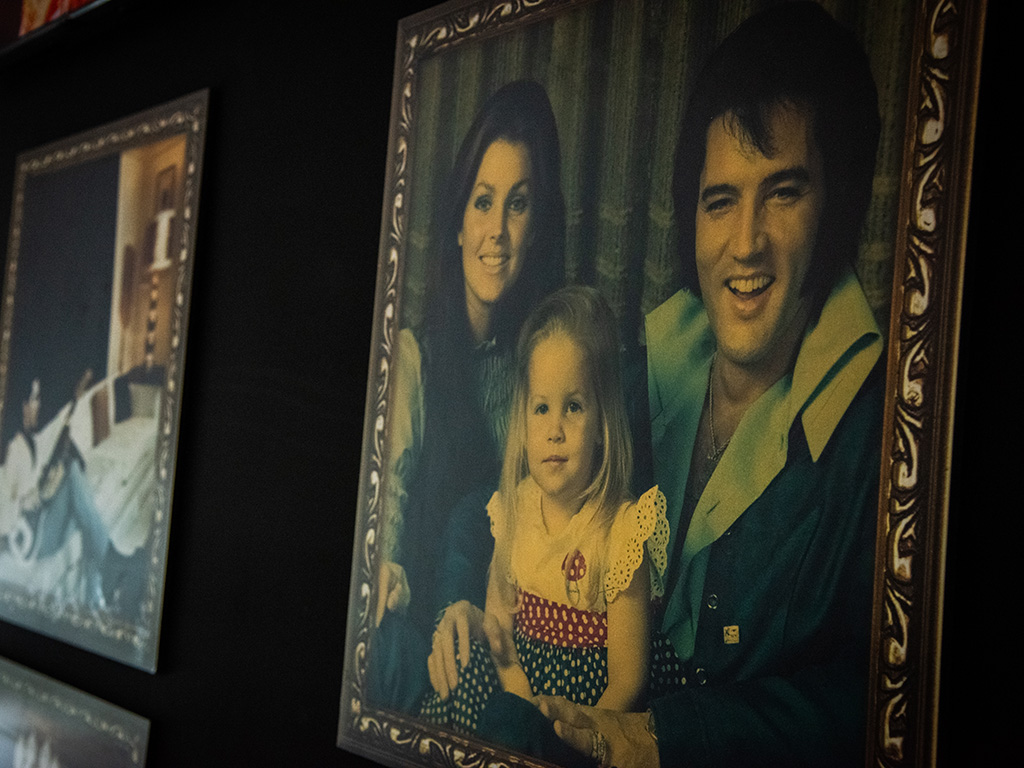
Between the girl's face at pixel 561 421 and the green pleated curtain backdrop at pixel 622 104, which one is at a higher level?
the green pleated curtain backdrop at pixel 622 104

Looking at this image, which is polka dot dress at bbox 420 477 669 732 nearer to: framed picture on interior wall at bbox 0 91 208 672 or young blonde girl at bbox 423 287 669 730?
young blonde girl at bbox 423 287 669 730

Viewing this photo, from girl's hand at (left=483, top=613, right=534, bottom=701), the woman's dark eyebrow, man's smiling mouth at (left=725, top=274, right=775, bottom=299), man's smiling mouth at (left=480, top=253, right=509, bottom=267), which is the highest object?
the woman's dark eyebrow

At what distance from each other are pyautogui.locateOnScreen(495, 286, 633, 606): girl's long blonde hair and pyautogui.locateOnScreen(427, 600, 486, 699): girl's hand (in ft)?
0.37

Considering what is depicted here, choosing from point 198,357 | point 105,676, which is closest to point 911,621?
point 198,357

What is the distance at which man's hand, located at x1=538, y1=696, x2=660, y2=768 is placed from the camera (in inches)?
78.1

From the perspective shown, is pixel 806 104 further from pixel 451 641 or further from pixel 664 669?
pixel 451 641

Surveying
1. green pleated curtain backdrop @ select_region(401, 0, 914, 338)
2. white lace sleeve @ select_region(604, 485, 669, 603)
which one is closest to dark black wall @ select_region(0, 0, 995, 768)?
green pleated curtain backdrop @ select_region(401, 0, 914, 338)

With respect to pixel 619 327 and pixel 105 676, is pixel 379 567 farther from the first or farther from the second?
pixel 105 676

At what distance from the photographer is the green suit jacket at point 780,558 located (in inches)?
68.3

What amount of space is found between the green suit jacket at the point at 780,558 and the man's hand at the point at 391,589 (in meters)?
0.75

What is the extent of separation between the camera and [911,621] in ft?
5.42

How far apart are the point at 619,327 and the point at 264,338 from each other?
134 centimetres

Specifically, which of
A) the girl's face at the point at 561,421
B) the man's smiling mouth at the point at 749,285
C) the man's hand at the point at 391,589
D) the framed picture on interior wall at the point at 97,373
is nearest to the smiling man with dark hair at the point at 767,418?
the man's smiling mouth at the point at 749,285

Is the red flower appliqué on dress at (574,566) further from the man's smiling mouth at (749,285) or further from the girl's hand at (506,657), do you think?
the man's smiling mouth at (749,285)
